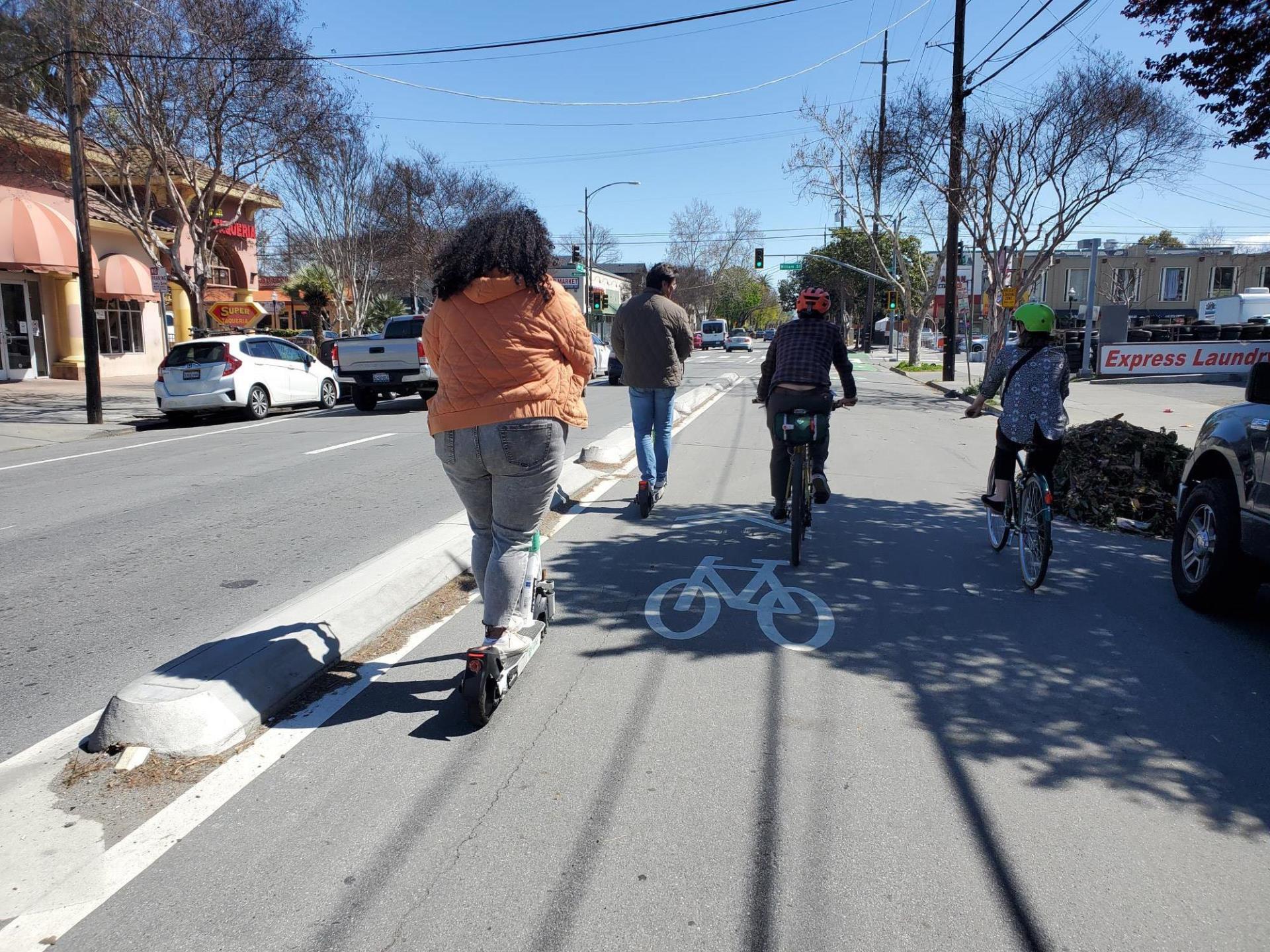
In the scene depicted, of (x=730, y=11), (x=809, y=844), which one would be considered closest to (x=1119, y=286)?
(x=730, y=11)

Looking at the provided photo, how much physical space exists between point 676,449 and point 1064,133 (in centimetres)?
1543

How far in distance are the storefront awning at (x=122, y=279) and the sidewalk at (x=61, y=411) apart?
2529 millimetres

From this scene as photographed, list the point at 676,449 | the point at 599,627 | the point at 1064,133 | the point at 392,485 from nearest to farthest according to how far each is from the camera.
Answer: the point at 599,627 → the point at 392,485 → the point at 676,449 → the point at 1064,133

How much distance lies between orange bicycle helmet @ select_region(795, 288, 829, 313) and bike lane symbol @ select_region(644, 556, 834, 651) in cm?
193

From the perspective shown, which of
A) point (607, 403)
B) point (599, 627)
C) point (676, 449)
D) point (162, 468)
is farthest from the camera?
point (607, 403)

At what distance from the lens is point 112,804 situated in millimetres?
3145

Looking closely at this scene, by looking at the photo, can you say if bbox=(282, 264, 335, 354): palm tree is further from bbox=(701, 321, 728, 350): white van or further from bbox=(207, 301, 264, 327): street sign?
bbox=(701, 321, 728, 350): white van

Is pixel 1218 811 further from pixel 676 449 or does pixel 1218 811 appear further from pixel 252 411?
pixel 252 411

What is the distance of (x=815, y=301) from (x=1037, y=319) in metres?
1.49

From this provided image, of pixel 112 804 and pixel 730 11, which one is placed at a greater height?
pixel 730 11

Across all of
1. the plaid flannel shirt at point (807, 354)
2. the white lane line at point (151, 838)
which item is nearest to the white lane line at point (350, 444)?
the plaid flannel shirt at point (807, 354)

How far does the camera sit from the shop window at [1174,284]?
6612 cm

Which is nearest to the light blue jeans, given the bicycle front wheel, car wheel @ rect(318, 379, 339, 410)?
the bicycle front wheel

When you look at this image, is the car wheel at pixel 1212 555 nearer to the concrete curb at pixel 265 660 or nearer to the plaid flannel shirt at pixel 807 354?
the plaid flannel shirt at pixel 807 354
